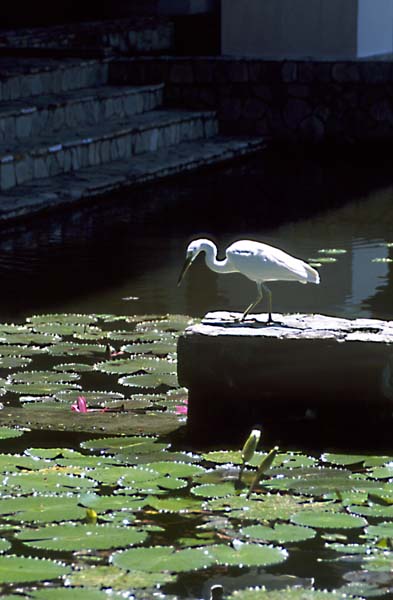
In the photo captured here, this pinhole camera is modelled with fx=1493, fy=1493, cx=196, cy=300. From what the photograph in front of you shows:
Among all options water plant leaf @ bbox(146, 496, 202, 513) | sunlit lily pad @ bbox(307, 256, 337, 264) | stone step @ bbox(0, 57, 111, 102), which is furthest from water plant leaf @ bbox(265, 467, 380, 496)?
stone step @ bbox(0, 57, 111, 102)

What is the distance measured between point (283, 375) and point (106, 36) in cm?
875

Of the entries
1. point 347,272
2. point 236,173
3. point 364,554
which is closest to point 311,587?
point 364,554

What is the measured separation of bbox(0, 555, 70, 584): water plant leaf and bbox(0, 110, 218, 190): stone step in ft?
19.7

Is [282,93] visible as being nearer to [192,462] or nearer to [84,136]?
[84,136]

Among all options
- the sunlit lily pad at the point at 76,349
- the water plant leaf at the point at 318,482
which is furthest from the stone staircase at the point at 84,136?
the water plant leaf at the point at 318,482

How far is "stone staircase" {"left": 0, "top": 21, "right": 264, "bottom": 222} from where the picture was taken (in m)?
9.27

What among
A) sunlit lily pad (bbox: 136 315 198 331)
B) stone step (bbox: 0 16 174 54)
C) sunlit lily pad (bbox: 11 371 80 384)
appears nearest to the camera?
sunlit lily pad (bbox: 11 371 80 384)

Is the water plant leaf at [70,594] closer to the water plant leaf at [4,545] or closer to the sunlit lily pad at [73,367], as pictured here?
the water plant leaf at [4,545]

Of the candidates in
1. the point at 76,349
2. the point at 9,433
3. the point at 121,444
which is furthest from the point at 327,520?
the point at 76,349

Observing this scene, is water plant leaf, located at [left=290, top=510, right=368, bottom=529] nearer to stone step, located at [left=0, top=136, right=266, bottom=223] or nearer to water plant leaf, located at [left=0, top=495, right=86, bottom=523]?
water plant leaf, located at [left=0, top=495, right=86, bottom=523]

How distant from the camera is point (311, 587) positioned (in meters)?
3.10

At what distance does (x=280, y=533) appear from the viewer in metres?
3.41

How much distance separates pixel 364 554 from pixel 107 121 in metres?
8.20

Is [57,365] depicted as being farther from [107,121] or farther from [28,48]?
[28,48]
